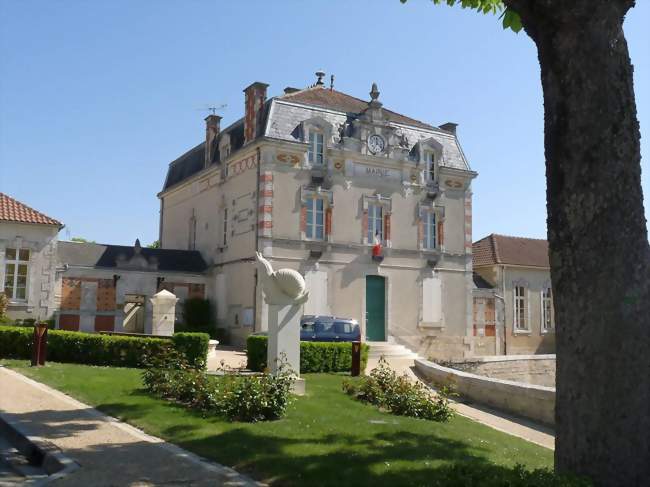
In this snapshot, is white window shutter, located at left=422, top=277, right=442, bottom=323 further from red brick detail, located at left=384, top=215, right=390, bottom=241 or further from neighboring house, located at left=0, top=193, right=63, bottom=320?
neighboring house, located at left=0, top=193, right=63, bottom=320

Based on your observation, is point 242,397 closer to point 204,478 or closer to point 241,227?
point 204,478

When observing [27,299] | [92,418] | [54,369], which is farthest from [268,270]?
[27,299]

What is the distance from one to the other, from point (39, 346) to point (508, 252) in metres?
24.1

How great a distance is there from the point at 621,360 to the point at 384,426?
4928mm

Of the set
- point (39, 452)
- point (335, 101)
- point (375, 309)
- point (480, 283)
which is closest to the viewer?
point (39, 452)

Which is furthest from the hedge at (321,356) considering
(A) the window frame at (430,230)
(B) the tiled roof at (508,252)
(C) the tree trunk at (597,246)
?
(B) the tiled roof at (508,252)

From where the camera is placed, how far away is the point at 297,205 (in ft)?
82.1

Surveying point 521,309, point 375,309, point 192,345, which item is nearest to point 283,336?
point 192,345

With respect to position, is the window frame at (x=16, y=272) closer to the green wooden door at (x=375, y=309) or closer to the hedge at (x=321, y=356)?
the hedge at (x=321, y=356)

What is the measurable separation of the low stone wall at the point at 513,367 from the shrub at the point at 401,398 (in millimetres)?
11180

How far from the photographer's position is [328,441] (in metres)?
8.13

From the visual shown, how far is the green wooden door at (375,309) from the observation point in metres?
26.2

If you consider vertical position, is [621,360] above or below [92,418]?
above

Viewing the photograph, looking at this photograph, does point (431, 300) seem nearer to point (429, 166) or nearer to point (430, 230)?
point (430, 230)
